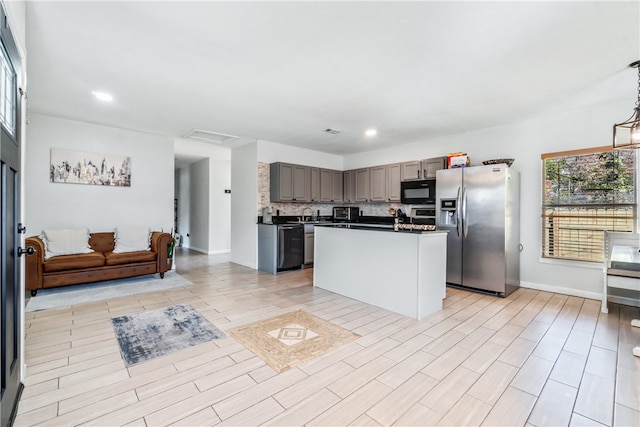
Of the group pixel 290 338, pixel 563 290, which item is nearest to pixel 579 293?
pixel 563 290

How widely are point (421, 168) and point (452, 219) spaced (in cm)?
135

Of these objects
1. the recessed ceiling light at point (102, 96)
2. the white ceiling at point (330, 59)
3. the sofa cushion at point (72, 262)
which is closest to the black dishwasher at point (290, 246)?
the white ceiling at point (330, 59)

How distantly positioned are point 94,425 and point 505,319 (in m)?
3.70

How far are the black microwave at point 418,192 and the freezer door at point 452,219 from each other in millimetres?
547

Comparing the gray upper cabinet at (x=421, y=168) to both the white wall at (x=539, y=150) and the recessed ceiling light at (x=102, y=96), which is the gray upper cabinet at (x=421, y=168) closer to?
the white wall at (x=539, y=150)

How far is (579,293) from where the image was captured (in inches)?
161

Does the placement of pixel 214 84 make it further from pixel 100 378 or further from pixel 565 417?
pixel 565 417

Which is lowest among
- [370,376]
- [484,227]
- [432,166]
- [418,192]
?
[370,376]

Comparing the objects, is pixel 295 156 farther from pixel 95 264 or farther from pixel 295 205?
pixel 95 264

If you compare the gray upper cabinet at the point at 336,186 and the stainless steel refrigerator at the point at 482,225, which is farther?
the gray upper cabinet at the point at 336,186

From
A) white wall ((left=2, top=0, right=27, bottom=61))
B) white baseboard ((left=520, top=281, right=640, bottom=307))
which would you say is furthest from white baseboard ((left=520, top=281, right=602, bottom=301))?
white wall ((left=2, top=0, right=27, bottom=61))

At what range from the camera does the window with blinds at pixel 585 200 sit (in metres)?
3.75

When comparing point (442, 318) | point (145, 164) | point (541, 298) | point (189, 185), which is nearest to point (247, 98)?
point (145, 164)

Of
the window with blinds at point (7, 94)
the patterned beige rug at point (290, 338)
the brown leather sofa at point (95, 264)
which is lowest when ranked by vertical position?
the patterned beige rug at point (290, 338)
